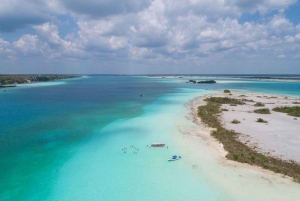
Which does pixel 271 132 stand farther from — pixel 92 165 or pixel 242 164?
pixel 92 165

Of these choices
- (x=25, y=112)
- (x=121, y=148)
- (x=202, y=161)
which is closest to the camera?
(x=202, y=161)

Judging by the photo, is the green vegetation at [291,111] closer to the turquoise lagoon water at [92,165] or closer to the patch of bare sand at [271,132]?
the patch of bare sand at [271,132]

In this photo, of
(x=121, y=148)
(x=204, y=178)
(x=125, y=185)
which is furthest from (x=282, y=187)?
(x=121, y=148)

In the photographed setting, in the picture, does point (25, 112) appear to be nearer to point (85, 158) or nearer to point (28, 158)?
point (28, 158)

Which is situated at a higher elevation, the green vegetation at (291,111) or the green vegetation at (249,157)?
the green vegetation at (291,111)

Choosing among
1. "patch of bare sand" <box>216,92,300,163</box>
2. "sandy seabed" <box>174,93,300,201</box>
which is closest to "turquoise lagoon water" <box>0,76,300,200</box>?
"sandy seabed" <box>174,93,300,201</box>

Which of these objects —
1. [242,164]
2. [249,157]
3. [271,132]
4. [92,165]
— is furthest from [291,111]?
[92,165]

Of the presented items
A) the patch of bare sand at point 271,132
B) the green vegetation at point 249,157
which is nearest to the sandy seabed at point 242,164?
the patch of bare sand at point 271,132

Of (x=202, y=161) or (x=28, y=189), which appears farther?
(x=202, y=161)
